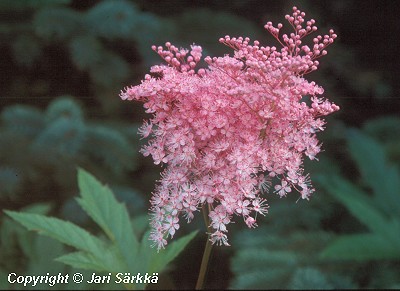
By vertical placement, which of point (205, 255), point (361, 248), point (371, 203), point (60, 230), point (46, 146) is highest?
point (46, 146)

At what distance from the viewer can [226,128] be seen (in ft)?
3.99

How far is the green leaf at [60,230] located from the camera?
5.31 ft

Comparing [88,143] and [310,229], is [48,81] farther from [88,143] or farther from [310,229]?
[310,229]

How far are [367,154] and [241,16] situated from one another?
4.30ft

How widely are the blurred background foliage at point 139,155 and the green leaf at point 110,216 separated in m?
0.44

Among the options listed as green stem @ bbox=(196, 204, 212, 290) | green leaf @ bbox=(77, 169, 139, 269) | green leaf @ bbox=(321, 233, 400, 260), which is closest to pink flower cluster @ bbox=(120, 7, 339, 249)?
green stem @ bbox=(196, 204, 212, 290)

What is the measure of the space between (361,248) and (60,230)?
1.18 metres

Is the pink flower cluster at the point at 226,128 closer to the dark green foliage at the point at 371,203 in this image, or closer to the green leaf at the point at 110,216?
the green leaf at the point at 110,216

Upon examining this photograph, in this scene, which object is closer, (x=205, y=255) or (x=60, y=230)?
(x=205, y=255)

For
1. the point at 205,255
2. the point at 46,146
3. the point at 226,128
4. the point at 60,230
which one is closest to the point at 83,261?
the point at 60,230

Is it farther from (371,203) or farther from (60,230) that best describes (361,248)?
(60,230)

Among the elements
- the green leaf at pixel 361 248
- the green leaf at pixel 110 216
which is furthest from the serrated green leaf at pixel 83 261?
the green leaf at pixel 361 248

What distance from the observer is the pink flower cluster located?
3.98ft

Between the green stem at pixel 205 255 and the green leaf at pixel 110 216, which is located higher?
the green leaf at pixel 110 216
